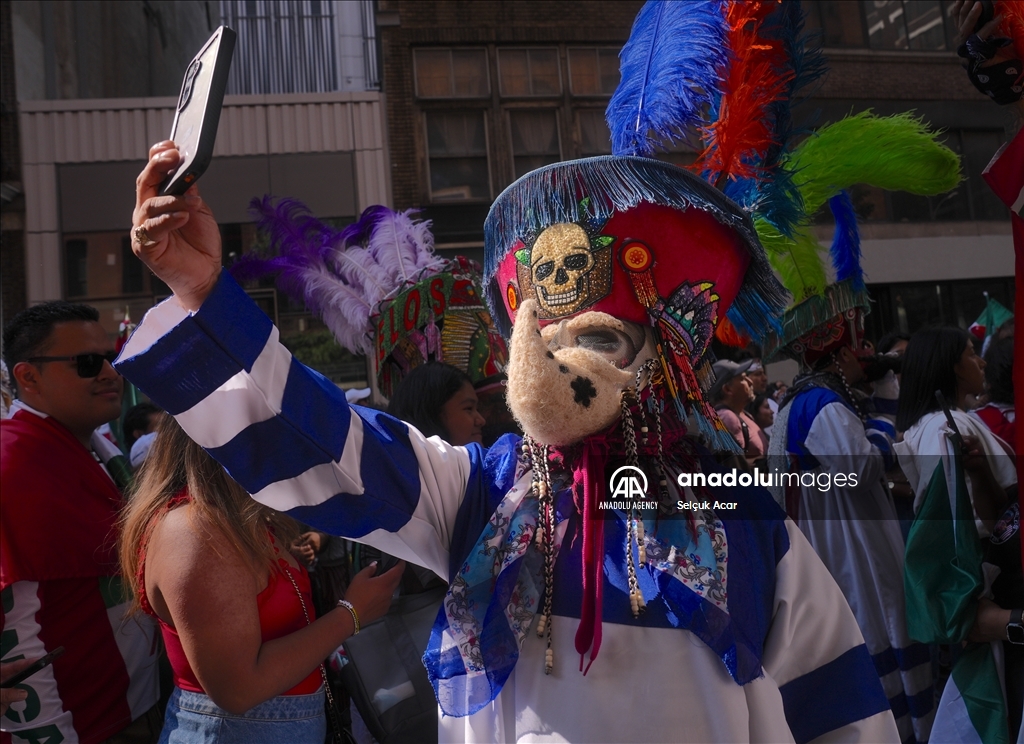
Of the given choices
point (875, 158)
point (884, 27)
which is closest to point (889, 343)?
point (875, 158)

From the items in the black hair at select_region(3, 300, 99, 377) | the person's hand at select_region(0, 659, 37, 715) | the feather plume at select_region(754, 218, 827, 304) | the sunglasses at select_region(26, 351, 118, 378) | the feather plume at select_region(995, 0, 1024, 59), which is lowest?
the person's hand at select_region(0, 659, 37, 715)

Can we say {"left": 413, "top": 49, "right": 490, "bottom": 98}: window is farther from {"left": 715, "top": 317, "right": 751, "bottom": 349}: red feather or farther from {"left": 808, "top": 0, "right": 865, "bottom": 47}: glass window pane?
{"left": 715, "top": 317, "right": 751, "bottom": 349}: red feather

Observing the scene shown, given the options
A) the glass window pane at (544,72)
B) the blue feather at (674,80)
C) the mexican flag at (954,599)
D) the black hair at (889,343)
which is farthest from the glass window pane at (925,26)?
the blue feather at (674,80)

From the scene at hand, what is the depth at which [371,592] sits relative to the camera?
6.58 ft

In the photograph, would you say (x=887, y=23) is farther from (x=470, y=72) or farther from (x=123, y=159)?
(x=123, y=159)

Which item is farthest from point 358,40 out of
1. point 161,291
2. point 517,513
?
point 517,513

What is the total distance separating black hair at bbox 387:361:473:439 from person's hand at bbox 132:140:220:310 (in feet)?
5.23

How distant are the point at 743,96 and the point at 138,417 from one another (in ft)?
13.5

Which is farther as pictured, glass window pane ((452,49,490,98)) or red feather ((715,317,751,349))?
glass window pane ((452,49,490,98))

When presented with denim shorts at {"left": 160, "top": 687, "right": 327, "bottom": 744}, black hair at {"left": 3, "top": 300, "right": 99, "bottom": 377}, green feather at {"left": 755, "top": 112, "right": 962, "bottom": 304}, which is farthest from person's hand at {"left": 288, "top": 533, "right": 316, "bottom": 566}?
green feather at {"left": 755, "top": 112, "right": 962, "bottom": 304}

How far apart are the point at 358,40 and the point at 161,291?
183 inches

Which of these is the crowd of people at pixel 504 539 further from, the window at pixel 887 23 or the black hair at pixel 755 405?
the window at pixel 887 23

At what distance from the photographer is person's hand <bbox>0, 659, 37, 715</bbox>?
2.03 metres

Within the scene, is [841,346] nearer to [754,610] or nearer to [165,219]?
[754,610]
